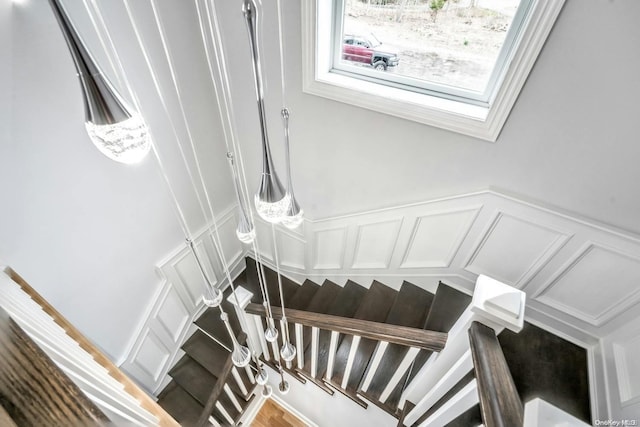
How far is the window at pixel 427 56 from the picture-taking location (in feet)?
4.35

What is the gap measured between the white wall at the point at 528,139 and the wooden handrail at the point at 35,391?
172 centimetres

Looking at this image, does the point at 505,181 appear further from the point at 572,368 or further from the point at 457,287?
the point at 572,368

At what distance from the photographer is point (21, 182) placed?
1275 millimetres

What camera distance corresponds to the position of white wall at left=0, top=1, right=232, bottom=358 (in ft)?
4.04

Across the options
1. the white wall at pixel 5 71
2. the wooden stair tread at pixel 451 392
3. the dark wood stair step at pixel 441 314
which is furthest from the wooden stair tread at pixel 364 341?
the white wall at pixel 5 71

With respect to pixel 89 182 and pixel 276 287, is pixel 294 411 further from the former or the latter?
pixel 89 182

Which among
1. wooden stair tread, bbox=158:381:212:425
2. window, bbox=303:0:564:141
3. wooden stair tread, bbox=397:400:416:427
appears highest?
window, bbox=303:0:564:141

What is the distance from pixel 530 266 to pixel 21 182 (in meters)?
2.79

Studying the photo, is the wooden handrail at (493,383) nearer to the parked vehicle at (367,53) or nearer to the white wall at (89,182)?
the white wall at (89,182)

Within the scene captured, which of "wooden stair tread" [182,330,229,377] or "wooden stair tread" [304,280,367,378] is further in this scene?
"wooden stair tread" [182,330,229,377]

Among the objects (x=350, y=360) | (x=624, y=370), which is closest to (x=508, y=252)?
(x=624, y=370)

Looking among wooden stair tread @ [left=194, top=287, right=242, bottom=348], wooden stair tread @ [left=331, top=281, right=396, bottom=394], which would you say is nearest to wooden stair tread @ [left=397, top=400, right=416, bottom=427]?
wooden stair tread @ [left=331, top=281, right=396, bottom=394]

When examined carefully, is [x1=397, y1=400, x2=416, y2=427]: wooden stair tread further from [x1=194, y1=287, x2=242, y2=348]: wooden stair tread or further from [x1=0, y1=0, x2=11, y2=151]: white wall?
[x1=0, y1=0, x2=11, y2=151]: white wall

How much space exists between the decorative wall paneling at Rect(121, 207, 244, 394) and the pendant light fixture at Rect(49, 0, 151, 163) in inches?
62.5
